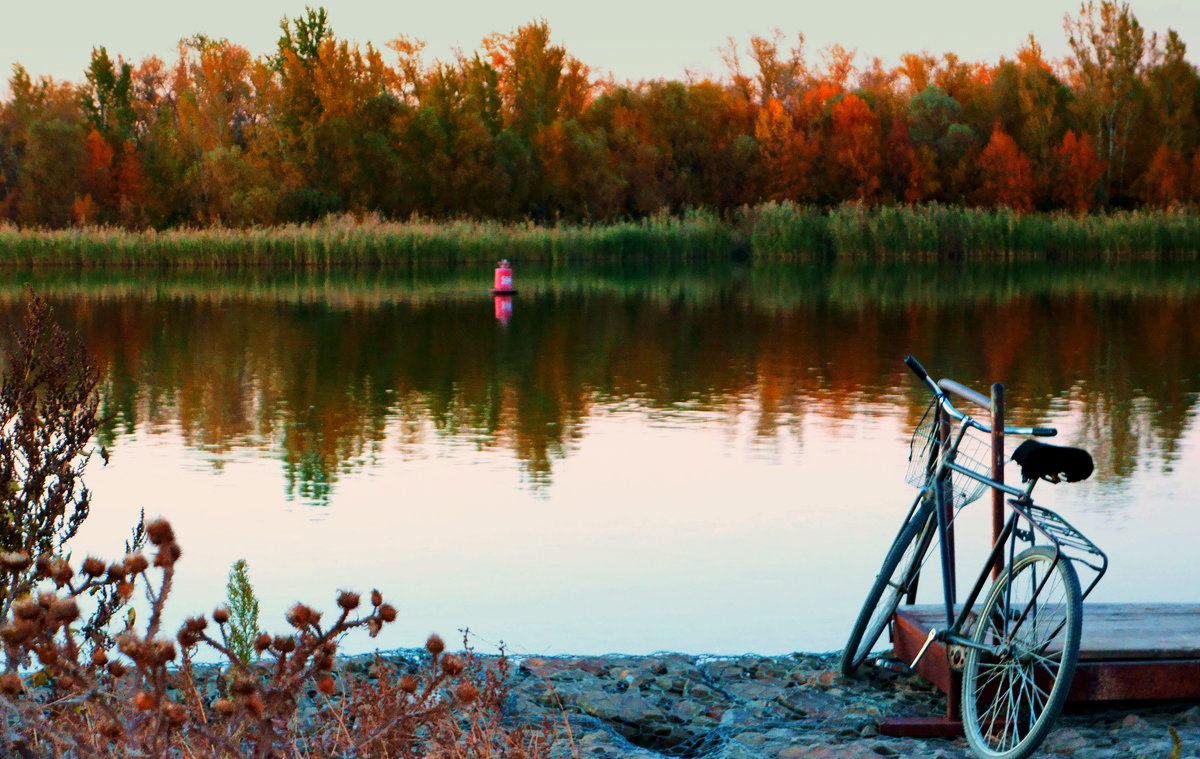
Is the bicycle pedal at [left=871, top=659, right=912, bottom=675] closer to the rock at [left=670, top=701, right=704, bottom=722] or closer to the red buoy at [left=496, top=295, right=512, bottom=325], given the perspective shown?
the rock at [left=670, top=701, right=704, bottom=722]

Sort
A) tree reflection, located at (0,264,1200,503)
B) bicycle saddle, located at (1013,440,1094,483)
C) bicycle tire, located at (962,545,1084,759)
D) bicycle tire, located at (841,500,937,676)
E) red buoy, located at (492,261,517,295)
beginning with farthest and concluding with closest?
red buoy, located at (492,261,517,295) → tree reflection, located at (0,264,1200,503) → bicycle tire, located at (841,500,937,676) → bicycle saddle, located at (1013,440,1094,483) → bicycle tire, located at (962,545,1084,759)

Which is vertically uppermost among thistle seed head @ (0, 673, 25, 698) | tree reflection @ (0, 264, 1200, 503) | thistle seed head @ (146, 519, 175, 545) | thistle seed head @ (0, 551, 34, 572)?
thistle seed head @ (146, 519, 175, 545)

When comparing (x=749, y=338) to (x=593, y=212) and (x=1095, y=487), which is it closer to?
(x=1095, y=487)

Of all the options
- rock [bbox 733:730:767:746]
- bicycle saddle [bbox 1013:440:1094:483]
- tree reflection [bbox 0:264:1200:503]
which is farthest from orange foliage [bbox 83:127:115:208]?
bicycle saddle [bbox 1013:440:1094:483]

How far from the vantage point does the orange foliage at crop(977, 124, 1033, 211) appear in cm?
6138

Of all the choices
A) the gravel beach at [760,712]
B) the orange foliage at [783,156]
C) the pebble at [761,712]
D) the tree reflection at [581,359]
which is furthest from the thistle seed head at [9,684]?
the orange foliage at [783,156]

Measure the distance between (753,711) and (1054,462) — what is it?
1.39 metres

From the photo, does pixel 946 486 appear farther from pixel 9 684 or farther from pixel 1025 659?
pixel 9 684

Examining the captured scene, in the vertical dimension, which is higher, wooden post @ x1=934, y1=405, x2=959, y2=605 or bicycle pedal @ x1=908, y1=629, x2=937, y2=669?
wooden post @ x1=934, y1=405, x2=959, y2=605

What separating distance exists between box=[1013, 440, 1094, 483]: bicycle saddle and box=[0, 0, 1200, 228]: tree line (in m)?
52.9

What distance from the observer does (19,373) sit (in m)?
5.23

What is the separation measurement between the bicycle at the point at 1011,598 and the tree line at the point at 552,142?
171 feet

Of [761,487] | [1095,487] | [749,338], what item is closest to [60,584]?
[761,487]

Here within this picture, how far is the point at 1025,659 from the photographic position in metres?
4.40
